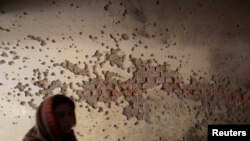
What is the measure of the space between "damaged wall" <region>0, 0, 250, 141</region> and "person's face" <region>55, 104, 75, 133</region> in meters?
1.23

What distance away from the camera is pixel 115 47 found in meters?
3.02

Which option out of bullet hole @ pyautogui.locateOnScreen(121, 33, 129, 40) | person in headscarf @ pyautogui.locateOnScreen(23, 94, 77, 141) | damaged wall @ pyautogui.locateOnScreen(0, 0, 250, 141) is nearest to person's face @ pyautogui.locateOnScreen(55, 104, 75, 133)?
person in headscarf @ pyautogui.locateOnScreen(23, 94, 77, 141)

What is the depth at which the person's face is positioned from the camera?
169 cm

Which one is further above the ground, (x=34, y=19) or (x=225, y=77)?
(x=34, y=19)

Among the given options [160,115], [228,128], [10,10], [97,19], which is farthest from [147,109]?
[10,10]

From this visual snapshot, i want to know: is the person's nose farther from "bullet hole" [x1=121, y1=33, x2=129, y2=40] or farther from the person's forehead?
"bullet hole" [x1=121, y1=33, x2=129, y2=40]

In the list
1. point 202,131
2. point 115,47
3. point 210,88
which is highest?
point 115,47

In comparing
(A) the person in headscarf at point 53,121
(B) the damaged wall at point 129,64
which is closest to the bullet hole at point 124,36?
(B) the damaged wall at point 129,64

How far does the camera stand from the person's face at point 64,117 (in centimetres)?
169

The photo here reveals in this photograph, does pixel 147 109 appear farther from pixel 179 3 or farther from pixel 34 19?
pixel 34 19

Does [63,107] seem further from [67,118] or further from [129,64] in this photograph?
[129,64]

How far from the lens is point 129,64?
9.88 ft

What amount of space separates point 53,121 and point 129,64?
1475 mm

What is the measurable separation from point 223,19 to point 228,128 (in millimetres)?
1051
